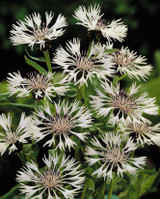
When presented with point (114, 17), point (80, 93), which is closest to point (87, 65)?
point (80, 93)

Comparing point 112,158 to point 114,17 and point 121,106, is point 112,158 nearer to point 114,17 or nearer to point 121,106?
point 121,106

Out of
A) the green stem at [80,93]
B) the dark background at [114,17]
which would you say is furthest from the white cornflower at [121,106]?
the dark background at [114,17]

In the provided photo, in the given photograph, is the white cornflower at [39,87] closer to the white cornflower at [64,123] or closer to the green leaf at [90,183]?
the white cornflower at [64,123]

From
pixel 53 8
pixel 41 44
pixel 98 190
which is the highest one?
pixel 53 8

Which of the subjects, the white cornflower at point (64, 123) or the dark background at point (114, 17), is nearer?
the white cornflower at point (64, 123)

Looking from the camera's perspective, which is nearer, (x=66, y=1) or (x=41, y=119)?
(x=41, y=119)

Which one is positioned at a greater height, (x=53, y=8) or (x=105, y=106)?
(x=53, y=8)

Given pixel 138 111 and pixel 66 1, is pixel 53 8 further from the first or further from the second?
A: pixel 138 111

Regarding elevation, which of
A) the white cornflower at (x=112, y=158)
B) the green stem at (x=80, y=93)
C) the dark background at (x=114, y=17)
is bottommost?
the white cornflower at (x=112, y=158)

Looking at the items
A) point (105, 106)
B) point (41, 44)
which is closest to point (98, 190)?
point (105, 106)

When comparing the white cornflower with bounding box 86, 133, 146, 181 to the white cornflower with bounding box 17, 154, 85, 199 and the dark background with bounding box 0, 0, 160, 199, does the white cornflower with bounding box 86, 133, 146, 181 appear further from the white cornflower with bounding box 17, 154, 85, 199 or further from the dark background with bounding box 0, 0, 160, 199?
the dark background with bounding box 0, 0, 160, 199

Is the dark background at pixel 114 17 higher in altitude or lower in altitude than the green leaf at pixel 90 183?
higher
